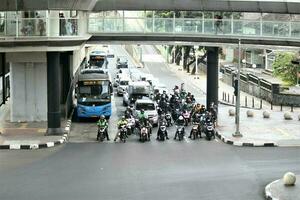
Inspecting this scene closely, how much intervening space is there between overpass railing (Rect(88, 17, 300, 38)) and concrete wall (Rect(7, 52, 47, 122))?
382 cm

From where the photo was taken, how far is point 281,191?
19781 mm

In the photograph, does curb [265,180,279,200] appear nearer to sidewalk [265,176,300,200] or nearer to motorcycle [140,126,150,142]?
sidewalk [265,176,300,200]

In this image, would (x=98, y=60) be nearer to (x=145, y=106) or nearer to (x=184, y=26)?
(x=184, y=26)

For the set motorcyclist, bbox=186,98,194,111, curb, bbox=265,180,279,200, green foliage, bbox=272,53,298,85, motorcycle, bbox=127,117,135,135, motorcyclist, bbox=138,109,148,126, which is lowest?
curb, bbox=265,180,279,200

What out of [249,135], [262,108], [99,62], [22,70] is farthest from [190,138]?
[99,62]

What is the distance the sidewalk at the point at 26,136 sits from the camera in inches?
1098

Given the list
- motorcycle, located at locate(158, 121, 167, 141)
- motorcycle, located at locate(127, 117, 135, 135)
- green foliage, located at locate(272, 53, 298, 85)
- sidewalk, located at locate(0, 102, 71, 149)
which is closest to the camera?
sidewalk, located at locate(0, 102, 71, 149)

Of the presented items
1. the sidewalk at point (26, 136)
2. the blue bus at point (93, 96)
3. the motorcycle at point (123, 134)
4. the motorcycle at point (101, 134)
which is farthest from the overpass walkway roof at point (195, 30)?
the motorcycle at point (123, 134)

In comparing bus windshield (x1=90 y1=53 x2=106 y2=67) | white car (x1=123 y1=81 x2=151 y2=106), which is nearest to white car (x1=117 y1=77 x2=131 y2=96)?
white car (x1=123 y1=81 x2=151 y2=106)

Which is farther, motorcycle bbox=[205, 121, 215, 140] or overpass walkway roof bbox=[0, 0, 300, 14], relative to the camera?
overpass walkway roof bbox=[0, 0, 300, 14]

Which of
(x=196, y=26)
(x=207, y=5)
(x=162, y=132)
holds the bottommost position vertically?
(x=162, y=132)

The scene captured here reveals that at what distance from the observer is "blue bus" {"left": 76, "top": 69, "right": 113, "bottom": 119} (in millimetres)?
35312

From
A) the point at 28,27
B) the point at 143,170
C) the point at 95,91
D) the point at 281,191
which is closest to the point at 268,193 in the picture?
the point at 281,191

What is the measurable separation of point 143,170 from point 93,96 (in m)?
13.2
